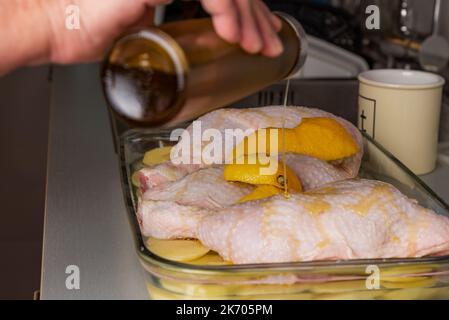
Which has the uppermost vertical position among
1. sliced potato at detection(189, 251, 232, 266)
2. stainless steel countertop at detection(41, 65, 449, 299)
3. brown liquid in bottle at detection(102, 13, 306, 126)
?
brown liquid in bottle at detection(102, 13, 306, 126)

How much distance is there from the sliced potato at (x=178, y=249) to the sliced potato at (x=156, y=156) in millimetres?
262

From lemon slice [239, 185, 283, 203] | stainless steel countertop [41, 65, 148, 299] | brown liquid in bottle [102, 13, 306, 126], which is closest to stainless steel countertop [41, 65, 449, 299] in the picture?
stainless steel countertop [41, 65, 148, 299]

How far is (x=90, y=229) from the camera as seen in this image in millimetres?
1041

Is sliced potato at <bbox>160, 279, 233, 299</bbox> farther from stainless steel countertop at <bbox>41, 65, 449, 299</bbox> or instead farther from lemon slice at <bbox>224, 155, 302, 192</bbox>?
lemon slice at <bbox>224, 155, 302, 192</bbox>

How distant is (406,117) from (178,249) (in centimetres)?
49

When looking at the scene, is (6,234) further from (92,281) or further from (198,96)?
(198,96)

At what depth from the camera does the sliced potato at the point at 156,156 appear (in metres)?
1.16

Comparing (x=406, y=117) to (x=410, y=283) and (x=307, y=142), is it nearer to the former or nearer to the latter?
(x=307, y=142)

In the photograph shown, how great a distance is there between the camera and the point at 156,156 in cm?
117

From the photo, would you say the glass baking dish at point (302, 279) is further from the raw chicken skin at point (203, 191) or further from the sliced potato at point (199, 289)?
the raw chicken skin at point (203, 191)

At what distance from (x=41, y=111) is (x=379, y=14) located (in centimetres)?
122

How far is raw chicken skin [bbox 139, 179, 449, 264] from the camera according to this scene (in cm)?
82

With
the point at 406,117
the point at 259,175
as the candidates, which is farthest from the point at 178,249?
the point at 406,117
